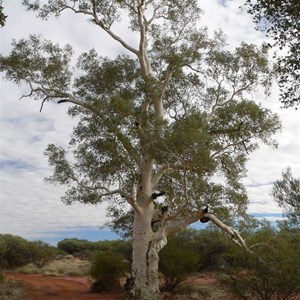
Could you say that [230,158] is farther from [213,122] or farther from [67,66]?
[67,66]

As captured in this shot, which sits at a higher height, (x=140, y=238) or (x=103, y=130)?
(x=103, y=130)

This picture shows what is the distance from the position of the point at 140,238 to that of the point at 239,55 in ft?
26.3

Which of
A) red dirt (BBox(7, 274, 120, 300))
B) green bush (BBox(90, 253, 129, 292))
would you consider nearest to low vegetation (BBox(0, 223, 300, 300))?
green bush (BBox(90, 253, 129, 292))

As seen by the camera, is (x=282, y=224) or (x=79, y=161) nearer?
(x=79, y=161)

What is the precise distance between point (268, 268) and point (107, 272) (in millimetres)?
8286

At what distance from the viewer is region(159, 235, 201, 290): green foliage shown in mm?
17141

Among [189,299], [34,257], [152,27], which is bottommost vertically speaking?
[189,299]

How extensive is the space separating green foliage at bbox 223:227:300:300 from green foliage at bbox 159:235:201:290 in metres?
3.70

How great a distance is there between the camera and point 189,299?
588 inches

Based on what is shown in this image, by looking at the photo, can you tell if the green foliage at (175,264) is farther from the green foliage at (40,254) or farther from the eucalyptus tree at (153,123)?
the green foliage at (40,254)

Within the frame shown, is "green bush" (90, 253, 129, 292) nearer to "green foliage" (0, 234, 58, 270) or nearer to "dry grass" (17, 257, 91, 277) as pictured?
"green foliage" (0, 234, 58, 270)

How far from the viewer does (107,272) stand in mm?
18625

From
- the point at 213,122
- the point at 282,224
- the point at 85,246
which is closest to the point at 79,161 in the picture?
the point at 213,122

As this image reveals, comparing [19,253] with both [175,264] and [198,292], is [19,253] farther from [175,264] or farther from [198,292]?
[198,292]
